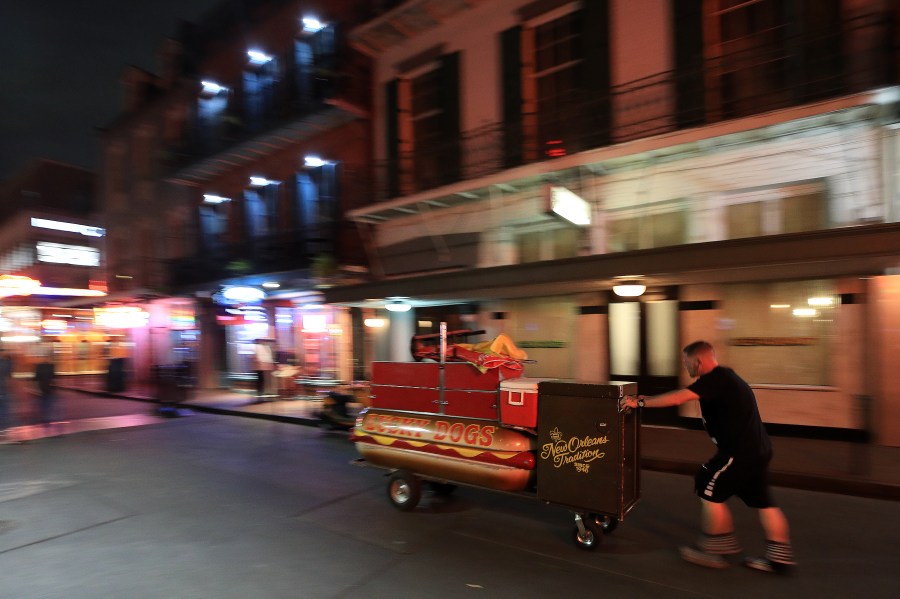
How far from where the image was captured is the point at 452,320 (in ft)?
43.9

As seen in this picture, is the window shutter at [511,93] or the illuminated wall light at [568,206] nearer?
the illuminated wall light at [568,206]

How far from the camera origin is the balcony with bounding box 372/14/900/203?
315 inches

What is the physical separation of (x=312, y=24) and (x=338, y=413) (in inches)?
448

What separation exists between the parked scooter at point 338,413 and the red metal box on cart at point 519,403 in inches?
238

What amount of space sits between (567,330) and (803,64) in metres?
6.06

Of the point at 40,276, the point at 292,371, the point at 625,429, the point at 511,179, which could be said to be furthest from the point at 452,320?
the point at 40,276

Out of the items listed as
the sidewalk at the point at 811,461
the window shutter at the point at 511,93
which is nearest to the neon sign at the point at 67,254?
the window shutter at the point at 511,93

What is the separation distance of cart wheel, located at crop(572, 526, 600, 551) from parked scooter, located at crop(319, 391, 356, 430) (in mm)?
6600

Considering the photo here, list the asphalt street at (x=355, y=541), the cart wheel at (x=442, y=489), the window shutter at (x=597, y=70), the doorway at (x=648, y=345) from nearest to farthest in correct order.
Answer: the asphalt street at (x=355, y=541)
the cart wheel at (x=442, y=489)
the doorway at (x=648, y=345)
the window shutter at (x=597, y=70)

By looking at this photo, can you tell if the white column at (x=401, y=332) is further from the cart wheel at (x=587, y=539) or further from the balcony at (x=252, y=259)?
the cart wheel at (x=587, y=539)

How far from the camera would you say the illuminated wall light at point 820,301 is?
8859 mm

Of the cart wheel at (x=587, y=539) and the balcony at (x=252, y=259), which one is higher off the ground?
the balcony at (x=252, y=259)

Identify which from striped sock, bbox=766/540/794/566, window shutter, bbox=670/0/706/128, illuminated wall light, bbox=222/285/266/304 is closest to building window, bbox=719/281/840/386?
window shutter, bbox=670/0/706/128

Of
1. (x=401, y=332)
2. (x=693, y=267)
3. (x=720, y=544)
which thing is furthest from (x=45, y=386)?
(x=720, y=544)
